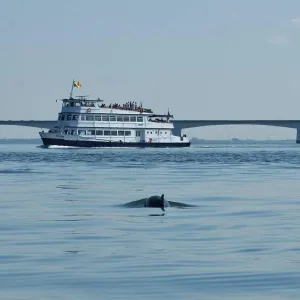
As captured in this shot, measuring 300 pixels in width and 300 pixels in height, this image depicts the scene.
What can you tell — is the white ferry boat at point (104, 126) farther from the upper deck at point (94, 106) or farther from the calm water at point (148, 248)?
the calm water at point (148, 248)

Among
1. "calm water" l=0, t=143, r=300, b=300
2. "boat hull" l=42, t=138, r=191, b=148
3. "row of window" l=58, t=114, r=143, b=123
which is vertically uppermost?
"row of window" l=58, t=114, r=143, b=123

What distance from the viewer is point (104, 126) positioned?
545 feet

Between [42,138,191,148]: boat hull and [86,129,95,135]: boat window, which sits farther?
[86,129,95,135]: boat window

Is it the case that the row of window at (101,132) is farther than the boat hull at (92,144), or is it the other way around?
the row of window at (101,132)

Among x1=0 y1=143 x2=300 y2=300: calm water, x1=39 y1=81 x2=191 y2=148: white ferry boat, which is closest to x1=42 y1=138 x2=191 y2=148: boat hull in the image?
x1=39 y1=81 x2=191 y2=148: white ferry boat

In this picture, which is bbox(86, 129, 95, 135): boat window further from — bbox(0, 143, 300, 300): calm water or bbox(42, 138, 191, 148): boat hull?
bbox(0, 143, 300, 300): calm water

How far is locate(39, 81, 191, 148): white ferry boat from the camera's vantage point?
536 ft

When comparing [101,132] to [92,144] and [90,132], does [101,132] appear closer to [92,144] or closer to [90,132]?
[90,132]

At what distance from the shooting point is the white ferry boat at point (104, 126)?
163 m

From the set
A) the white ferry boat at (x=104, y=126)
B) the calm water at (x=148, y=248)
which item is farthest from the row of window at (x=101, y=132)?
the calm water at (x=148, y=248)

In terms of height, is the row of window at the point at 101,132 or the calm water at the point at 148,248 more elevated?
the row of window at the point at 101,132

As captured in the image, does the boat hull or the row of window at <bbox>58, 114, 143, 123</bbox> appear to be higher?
the row of window at <bbox>58, 114, 143, 123</bbox>

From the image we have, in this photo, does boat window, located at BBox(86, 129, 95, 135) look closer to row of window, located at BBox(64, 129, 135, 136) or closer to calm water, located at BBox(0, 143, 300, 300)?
row of window, located at BBox(64, 129, 135, 136)

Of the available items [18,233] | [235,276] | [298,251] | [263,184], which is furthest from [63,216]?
[263,184]
